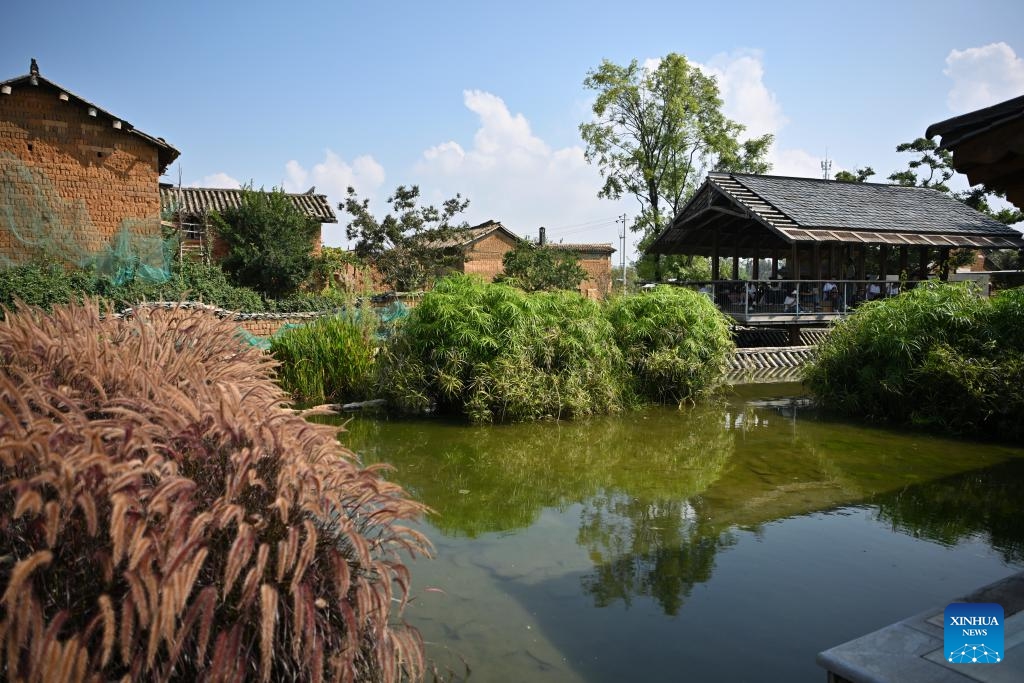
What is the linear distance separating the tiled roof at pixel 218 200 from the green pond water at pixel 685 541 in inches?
637

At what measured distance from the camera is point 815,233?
16578mm

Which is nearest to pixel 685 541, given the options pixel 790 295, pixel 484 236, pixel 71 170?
pixel 790 295

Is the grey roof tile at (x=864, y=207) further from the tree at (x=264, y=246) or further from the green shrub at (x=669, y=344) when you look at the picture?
the tree at (x=264, y=246)

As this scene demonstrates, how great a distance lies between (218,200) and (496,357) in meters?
17.9

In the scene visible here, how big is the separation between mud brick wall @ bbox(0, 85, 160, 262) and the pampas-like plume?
55.3 ft

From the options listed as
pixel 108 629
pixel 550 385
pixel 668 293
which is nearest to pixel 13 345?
pixel 108 629

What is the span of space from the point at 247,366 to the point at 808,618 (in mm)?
3421

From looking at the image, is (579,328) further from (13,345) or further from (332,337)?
(13,345)

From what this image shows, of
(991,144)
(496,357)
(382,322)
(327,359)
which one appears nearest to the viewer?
(991,144)

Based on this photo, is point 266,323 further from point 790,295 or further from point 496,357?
point 790,295

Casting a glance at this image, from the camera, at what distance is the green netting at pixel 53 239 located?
15.2 metres

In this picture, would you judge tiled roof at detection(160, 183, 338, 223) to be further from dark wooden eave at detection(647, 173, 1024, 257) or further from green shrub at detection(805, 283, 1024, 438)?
green shrub at detection(805, 283, 1024, 438)

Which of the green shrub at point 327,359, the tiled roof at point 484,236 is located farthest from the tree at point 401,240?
the green shrub at point 327,359

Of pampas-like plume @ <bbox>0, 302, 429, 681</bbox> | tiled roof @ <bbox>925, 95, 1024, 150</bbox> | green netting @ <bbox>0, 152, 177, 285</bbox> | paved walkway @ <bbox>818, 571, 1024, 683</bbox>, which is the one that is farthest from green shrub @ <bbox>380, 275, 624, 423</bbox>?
green netting @ <bbox>0, 152, 177, 285</bbox>
